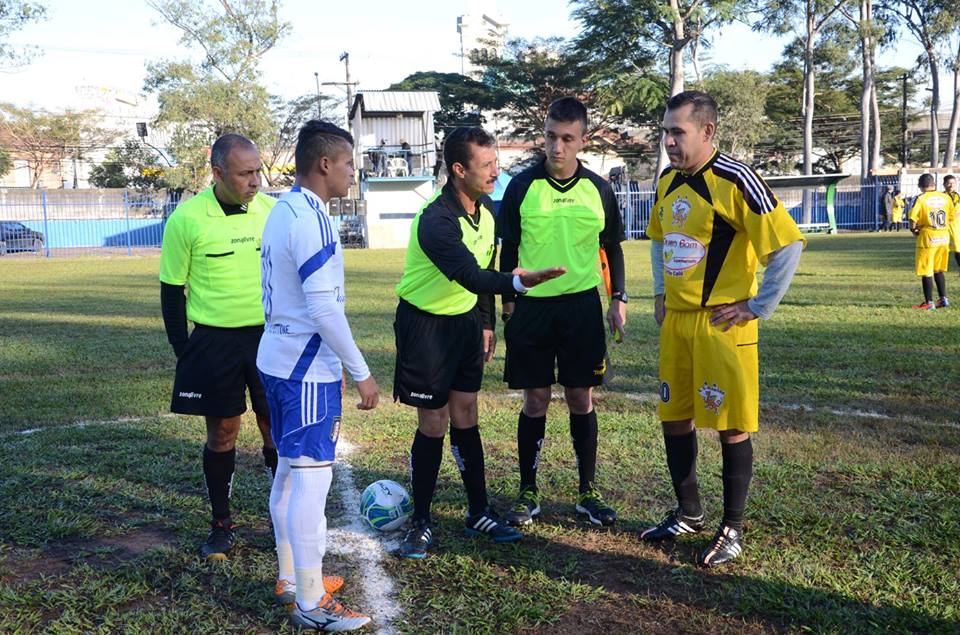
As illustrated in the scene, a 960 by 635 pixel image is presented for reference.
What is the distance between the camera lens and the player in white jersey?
132 inches

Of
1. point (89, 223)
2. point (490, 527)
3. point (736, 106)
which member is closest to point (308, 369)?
point (490, 527)

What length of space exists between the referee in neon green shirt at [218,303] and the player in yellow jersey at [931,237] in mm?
11192

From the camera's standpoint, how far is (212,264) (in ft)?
14.4

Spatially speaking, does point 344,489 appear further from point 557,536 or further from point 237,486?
point 557,536

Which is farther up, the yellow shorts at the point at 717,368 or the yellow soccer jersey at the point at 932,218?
the yellow soccer jersey at the point at 932,218

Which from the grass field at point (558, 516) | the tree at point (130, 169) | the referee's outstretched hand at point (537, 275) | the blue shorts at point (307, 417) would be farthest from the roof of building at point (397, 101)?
the blue shorts at point (307, 417)

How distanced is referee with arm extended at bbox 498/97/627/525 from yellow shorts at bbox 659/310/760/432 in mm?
608

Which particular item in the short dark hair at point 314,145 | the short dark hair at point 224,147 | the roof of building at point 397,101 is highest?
the roof of building at point 397,101

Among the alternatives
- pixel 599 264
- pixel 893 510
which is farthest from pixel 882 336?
pixel 599 264

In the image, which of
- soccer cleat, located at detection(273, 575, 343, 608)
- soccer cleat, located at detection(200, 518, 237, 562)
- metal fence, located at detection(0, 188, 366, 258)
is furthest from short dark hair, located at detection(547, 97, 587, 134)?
metal fence, located at detection(0, 188, 366, 258)

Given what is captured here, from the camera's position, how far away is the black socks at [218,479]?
172 inches

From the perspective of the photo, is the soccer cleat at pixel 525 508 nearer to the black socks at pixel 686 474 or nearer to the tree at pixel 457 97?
the black socks at pixel 686 474

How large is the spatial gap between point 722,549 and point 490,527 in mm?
1176

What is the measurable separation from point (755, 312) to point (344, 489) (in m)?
2.77
